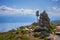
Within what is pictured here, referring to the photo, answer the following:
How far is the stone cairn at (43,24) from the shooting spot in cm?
1020

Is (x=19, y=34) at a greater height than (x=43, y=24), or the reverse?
(x=43, y=24)

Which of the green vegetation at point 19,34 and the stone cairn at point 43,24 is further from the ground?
the stone cairn at point 43,24

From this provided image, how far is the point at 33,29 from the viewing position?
1078 cm

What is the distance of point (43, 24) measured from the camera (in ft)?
35.4

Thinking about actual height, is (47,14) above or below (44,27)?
Answer: above

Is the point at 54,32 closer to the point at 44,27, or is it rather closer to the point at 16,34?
the point at 44,27

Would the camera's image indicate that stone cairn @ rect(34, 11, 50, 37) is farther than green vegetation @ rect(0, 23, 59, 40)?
Yes

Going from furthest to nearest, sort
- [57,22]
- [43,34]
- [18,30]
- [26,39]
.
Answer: [57,22] → [18,30] → [43,34] → [26,39]

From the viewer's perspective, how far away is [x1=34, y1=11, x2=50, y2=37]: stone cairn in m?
10.2

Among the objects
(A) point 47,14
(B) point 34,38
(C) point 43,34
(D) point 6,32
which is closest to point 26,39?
(B) point 34,38

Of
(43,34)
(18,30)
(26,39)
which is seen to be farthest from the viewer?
(18,30)

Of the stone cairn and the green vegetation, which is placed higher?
the stone cairn

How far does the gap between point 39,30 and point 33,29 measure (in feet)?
1.61

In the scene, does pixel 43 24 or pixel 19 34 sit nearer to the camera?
pixel 19 34
